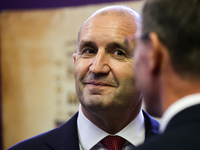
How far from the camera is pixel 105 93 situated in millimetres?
1608

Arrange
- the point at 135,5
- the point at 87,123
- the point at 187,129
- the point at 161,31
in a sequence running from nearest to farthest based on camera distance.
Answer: the point at 187,129 < the point at 161,31 < the point at 87,123 < the point at 135,5

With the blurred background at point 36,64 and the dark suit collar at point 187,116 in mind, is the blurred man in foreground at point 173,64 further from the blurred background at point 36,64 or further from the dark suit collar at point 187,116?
the blurred background at point 36,64

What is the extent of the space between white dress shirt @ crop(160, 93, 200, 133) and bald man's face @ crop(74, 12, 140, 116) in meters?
0.72

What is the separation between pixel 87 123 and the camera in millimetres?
1760

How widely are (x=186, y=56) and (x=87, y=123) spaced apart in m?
1.00

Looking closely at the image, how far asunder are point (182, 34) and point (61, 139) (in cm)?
112

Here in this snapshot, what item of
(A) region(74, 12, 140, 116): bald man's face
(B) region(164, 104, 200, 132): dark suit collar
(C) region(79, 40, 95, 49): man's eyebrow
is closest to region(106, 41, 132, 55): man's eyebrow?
(A) region(74, 12, 140, 116): bald man's face

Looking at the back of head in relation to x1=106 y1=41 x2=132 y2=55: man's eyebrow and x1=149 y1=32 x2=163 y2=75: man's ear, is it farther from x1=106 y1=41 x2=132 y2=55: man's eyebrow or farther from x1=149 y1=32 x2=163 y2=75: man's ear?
x1=106 y1=41 x2=132 y2=55: man's eyebrow

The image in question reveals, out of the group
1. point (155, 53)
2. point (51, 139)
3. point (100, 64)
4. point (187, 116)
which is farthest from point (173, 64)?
point (51, 139)

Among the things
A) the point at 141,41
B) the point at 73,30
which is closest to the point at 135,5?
the point at 73,30

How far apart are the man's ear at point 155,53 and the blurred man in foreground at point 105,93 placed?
2.21ft

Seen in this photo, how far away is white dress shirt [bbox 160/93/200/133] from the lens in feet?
2.76

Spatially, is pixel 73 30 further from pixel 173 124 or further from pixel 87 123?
pixel 173 124

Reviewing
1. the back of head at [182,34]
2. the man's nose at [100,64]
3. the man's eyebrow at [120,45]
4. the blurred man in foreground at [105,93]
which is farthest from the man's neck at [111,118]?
the back of head at [182,34]
